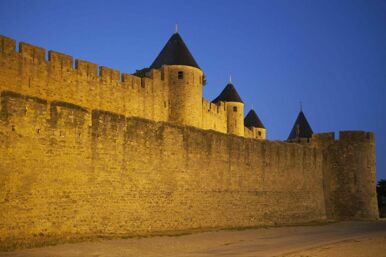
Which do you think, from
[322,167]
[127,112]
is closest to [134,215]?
[127,112]

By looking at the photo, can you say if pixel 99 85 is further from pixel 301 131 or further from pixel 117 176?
pixel 301 131

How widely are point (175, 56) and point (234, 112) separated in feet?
34.8

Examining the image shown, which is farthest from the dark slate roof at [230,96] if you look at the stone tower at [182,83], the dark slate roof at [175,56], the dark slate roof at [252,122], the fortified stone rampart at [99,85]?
the stone tower at [182,83]

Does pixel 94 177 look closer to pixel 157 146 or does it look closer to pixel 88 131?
pixel 88 131

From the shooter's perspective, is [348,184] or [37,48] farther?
[348,184]

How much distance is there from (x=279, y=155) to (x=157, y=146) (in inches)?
285

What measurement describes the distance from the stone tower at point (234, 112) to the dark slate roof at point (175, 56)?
9089mm

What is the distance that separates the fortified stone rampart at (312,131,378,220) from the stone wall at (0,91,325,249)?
5.04 metres

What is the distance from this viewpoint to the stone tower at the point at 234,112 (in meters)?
34.4

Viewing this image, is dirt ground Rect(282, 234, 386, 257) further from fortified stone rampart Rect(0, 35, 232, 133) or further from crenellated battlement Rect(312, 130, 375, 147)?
crenellated battlement Rect(312, 130, 375, 147)

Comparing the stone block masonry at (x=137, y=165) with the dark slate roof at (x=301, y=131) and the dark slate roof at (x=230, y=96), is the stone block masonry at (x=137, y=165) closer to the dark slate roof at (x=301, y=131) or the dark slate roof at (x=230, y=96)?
the dark slate roof at (x=230, y=96)

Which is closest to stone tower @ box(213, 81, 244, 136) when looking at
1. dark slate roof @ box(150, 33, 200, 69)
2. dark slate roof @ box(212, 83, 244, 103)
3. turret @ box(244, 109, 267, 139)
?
dark slate roof @ box(212, 83, 244, 103)

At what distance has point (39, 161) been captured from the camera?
10672mm

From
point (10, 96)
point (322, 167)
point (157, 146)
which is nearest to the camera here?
point (10, 96)
